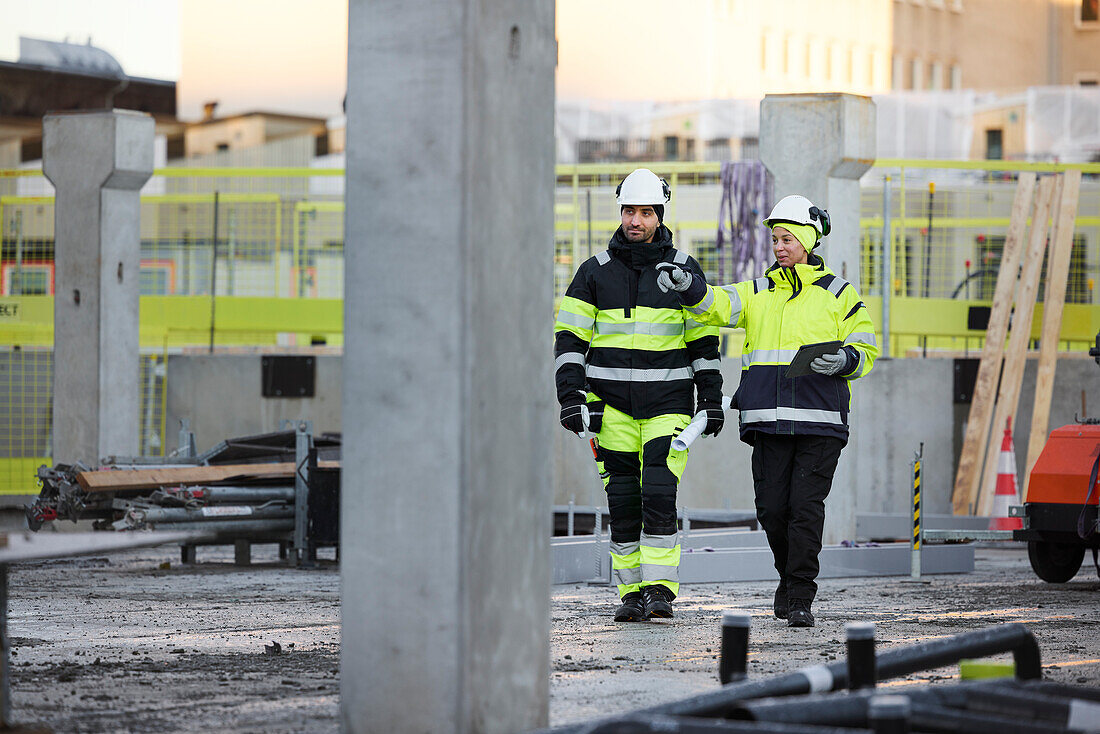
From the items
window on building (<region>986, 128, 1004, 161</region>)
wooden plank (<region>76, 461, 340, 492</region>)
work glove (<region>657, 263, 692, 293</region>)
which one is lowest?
wooden plank (<region>76, 461, 340, 492</region>)

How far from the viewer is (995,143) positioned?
38.9 m

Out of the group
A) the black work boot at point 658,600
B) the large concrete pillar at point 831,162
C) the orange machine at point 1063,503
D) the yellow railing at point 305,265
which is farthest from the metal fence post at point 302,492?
the yellow railing at point 305,265

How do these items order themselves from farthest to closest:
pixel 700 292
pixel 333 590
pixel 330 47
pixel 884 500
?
1. pixel 330 47
2. pixel 884 500
3. pixel 333 590
4. pixel 700 292

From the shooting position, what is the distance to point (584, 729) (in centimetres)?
362

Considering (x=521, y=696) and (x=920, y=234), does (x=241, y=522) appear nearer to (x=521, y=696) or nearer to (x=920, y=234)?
(x=521, y=696)

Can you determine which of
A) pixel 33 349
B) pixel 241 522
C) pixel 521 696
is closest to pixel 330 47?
pixel 33 349

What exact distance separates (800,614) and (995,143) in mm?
34389

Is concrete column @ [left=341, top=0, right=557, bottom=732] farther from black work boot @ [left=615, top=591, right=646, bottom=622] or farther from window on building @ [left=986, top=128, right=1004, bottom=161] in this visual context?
window on building @ [left=986, top=128, right=1004, bottom=161]

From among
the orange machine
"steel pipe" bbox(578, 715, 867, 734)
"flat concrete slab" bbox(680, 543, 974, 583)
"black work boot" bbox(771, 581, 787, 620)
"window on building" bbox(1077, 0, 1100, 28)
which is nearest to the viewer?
"steel pipe" bbox(578, 715, 867, 734)

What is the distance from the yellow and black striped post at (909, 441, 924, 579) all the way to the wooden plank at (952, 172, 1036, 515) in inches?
147

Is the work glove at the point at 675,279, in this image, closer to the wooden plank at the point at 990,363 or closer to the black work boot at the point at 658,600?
the black work boot at the point at 658,600

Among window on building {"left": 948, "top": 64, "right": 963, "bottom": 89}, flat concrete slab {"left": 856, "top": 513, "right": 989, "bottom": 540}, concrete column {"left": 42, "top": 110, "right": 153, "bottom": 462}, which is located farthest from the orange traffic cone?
window on building {"left": 948, "top": 64, "right": 963, "bottom": 89}

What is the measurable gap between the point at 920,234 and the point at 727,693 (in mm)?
12026

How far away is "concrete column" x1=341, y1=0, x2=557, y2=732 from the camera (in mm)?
3906
